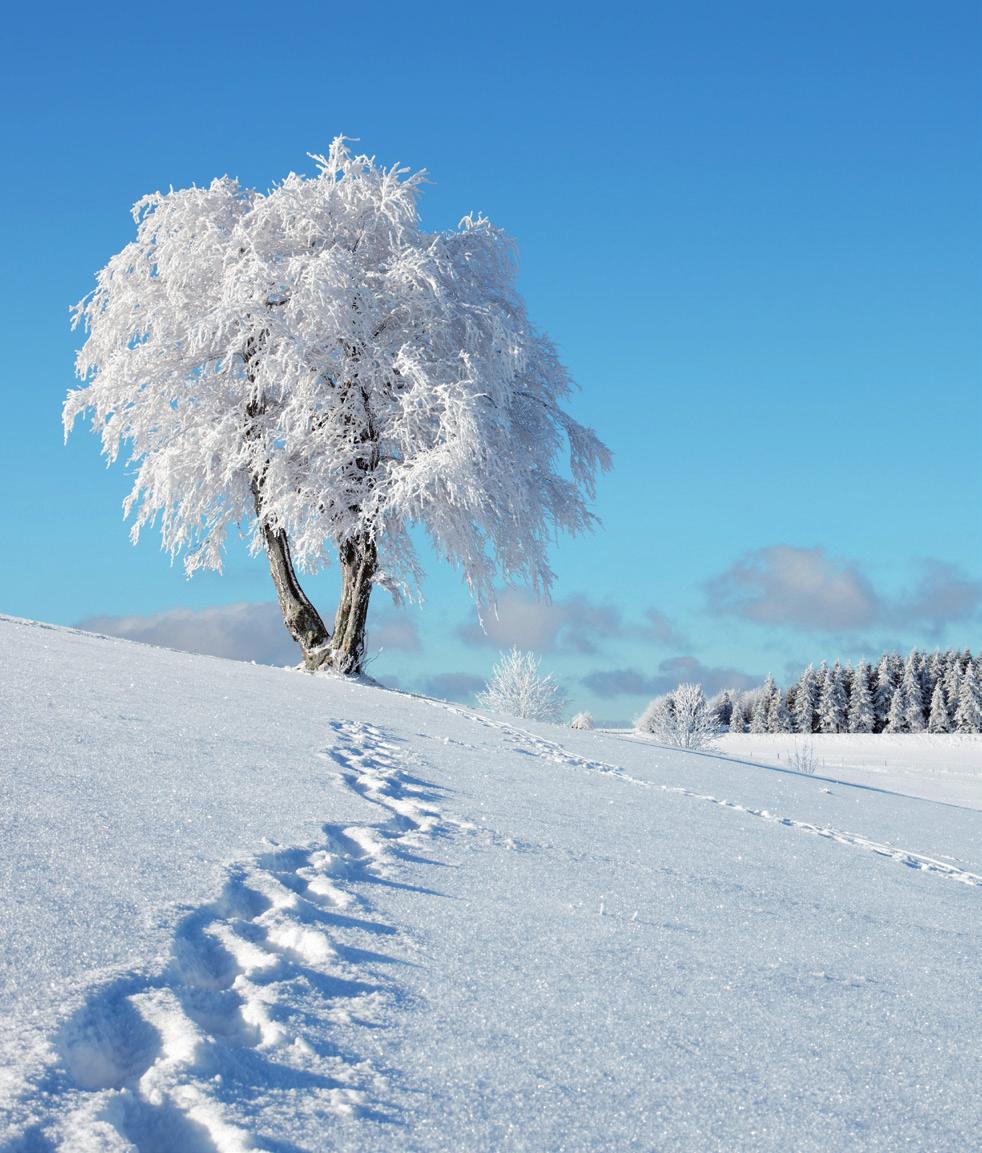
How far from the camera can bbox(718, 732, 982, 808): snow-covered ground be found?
21719mm

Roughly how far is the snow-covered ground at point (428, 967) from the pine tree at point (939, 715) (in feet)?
215

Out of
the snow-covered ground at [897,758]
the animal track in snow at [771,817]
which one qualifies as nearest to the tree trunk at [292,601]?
the animal track in snow at [771,817]

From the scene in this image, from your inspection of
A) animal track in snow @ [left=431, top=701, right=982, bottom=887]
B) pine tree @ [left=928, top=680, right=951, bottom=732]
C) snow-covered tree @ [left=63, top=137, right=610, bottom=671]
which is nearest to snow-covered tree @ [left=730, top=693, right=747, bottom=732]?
pine tree @ [left=928, top=680, right=951, bottom=732]

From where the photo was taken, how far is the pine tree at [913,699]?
67.2 metres

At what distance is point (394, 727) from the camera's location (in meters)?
8.09

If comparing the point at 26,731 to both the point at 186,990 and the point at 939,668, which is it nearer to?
the point at 186,990

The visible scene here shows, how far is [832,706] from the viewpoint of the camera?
227 feet

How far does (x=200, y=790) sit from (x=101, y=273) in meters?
14.0

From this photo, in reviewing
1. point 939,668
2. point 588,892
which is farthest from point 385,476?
point 939,668

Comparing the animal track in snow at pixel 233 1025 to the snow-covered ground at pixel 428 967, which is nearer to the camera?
the animal track in snow at pixel 233 1025

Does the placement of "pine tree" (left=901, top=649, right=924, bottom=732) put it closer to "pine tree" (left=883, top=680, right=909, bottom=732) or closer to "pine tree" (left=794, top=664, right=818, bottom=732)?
"pine tree" (left=883, top=680, right=909, bottom=732)

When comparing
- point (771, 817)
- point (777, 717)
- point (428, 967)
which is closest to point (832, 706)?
point (777, 717)

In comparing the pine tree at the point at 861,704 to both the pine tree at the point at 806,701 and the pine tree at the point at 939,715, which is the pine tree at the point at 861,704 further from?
the pine tree at the point at 939,715

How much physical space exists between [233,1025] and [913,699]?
7267 centimetres
